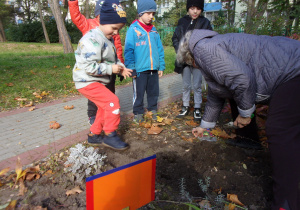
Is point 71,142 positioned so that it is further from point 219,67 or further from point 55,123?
point 219,67

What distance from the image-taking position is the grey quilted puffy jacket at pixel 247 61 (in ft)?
5.84

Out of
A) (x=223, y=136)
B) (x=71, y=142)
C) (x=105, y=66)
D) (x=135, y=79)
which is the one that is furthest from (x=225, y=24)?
(x=71, y=142)

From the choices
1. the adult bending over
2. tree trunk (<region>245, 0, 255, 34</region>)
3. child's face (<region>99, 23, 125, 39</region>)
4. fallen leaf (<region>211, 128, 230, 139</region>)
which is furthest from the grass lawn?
the adult bending over

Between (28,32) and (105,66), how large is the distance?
28.3m

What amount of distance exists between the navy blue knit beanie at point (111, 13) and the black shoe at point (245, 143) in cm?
203

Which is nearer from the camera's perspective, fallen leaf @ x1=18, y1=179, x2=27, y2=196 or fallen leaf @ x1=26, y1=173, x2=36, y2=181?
fallen leaf @ x1=18, y1=179, x2=27, y2=196

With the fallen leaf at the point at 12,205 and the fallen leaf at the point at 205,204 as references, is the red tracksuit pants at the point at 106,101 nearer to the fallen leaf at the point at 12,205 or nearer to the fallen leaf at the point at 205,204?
the fallen leaf at the point at 12,205

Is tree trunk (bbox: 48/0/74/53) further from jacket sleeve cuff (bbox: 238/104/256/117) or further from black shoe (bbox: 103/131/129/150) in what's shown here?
jacket sleeve cuff (bbox: 238/104/256/117)

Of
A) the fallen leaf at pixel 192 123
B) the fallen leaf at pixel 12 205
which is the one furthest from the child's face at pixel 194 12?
the fallen leaf at pixel 12 205

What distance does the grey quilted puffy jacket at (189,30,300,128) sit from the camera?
1.78 m

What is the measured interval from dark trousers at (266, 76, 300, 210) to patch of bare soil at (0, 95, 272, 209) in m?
0.47

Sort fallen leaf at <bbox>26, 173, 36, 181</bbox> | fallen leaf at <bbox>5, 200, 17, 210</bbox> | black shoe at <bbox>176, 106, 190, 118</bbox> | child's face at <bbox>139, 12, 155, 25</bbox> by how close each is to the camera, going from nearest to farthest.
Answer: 1. fallen leaf at <bbox>5, 200, 17, 210</bbox>
2. fallen leaf at <bbox>26, 173, 36, 181</bbox>
3. child's face at <bbox>139, 12, 155, 25</bbox>
4. black shoe at <bbox>176, 106, 190, 118</bbox>

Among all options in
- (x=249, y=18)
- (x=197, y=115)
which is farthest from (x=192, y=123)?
(x=249, y=18)

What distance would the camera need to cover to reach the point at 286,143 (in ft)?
5.32
